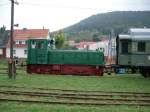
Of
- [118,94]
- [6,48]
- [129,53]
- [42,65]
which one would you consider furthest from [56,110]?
[6,48]

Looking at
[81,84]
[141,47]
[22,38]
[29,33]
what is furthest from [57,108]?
[29,33]

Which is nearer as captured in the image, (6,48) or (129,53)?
(129,53)

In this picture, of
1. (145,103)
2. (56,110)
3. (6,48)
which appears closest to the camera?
(56,110)

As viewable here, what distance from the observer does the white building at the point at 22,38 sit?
3477 inches

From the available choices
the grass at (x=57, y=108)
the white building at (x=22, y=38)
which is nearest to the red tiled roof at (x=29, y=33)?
the white building at (x=22, y=38)

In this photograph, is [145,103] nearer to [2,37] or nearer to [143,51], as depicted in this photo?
A: [143,51]

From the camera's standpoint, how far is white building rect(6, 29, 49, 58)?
3477 inches

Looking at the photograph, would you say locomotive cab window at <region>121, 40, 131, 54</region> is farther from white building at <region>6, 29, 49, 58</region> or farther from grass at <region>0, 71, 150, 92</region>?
white building at <region>6, 29, 49, 58</region>

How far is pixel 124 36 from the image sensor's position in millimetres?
32875

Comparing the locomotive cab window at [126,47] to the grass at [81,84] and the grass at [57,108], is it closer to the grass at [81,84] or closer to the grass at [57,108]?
the grass at [81,84]

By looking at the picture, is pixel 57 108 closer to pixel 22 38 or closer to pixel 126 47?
pixel 126 47

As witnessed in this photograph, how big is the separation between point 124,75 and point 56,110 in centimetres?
2284

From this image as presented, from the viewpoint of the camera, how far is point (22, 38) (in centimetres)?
9094

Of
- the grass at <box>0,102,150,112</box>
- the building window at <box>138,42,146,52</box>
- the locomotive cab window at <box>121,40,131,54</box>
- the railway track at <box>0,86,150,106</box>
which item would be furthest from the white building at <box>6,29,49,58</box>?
the grass at <box>0,102,150,112</box>
